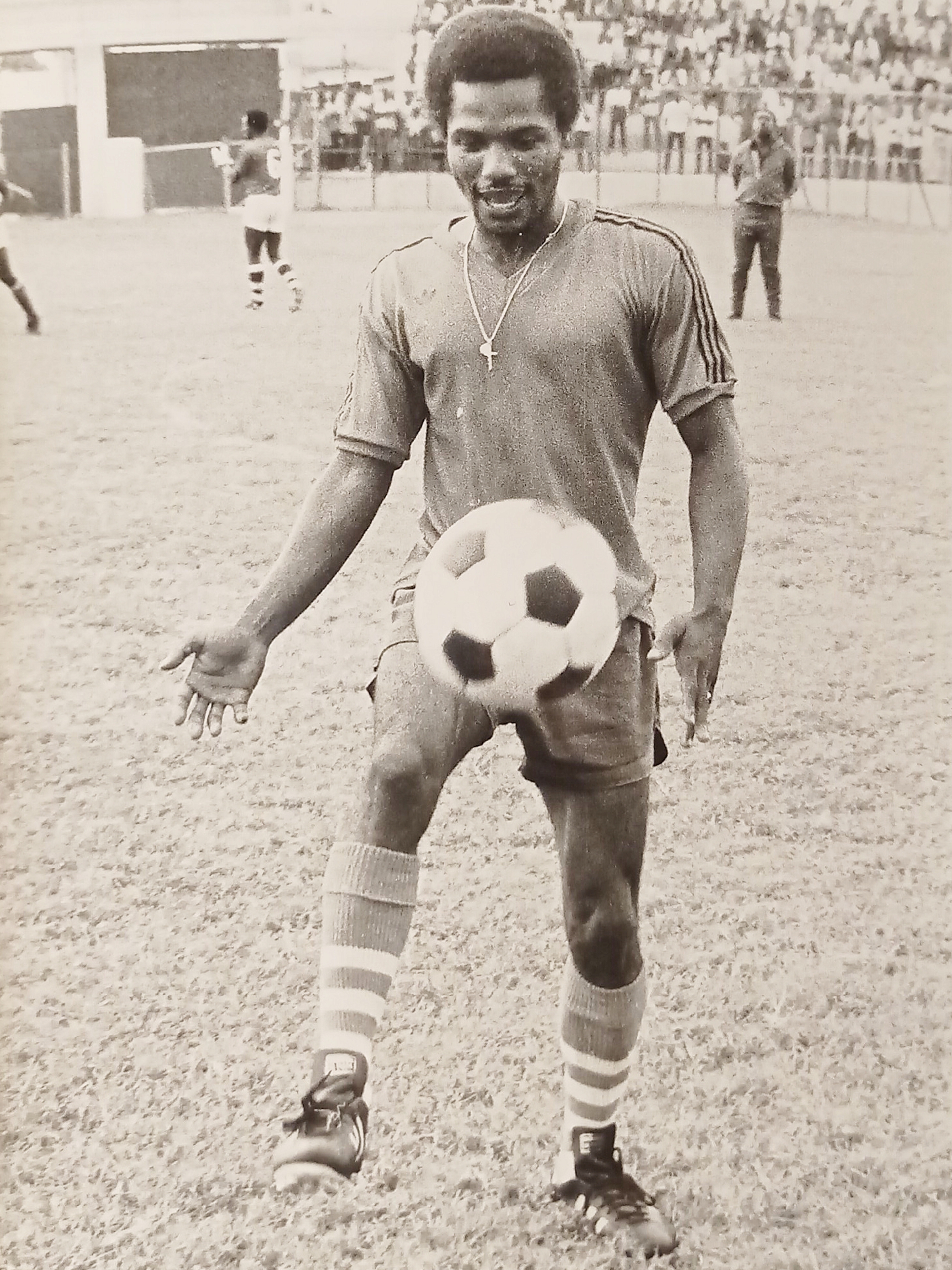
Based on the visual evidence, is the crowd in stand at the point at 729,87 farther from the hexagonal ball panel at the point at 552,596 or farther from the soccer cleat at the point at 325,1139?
the soccer cleat at the point at 325,1139

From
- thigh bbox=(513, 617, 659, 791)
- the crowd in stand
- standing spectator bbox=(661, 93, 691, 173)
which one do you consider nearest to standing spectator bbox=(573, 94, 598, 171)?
the crowd in stand

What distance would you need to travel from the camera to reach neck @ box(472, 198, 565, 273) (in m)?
1.40

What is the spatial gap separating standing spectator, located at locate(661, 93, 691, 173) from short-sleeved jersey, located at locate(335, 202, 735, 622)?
742 mm

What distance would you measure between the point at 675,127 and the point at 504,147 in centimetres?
93

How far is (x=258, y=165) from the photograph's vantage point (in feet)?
6.21

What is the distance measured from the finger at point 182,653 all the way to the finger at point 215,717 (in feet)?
0.18

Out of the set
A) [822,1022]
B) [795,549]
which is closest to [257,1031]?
[822,1022]

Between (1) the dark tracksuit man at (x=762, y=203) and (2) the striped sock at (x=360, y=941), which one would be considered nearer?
(2) the striped sock at (x=360, y=941)

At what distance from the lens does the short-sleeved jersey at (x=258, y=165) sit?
75.1 inches

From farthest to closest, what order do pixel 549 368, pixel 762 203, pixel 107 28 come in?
pixel 762 203 < pixel 107 28 < pixel 549 368

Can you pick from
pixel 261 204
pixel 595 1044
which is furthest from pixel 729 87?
pixel 595 1044

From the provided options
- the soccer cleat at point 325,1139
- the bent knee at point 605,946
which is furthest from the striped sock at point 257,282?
the soccer cleat at point 325,1139

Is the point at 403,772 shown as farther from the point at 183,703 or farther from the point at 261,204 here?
the point at 261,204

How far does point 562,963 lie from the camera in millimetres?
1755
